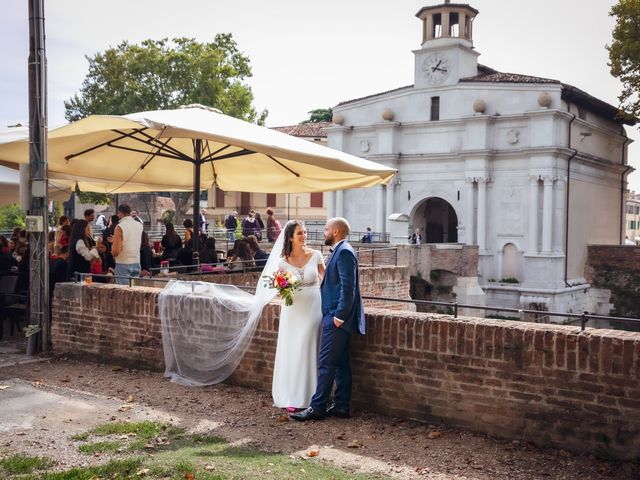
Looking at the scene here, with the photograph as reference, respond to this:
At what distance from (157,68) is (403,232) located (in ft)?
73.1

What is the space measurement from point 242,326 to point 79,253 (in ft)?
11.8

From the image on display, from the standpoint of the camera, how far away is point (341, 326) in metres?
6.36

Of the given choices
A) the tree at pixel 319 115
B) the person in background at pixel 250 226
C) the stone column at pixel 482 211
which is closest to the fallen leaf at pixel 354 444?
the person in background at pixel 250 226

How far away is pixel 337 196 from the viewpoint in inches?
1654

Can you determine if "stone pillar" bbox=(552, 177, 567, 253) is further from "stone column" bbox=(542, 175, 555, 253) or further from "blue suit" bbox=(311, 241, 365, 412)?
"blue suit" bbox=(311, 241, 365, 412)

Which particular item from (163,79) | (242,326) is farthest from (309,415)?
(163,79)

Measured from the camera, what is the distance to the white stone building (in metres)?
35.5

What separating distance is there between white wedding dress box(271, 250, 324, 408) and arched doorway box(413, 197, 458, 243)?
3596 centimetres

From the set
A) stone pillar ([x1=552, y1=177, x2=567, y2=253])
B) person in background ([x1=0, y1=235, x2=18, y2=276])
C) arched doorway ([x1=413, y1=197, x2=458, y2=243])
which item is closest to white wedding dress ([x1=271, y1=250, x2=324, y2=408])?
person in background ([x1=0, y1=235, x2=18, y2=276])

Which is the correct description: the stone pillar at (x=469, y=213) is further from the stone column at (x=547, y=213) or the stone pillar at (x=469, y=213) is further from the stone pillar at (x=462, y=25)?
the stone pillar at (x=462, y=25)

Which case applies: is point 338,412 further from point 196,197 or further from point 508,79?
point 508,79

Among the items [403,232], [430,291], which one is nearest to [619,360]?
[403,232]

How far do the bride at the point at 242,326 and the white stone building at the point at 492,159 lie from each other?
29.1 meters

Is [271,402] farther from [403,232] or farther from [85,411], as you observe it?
[403,232]
